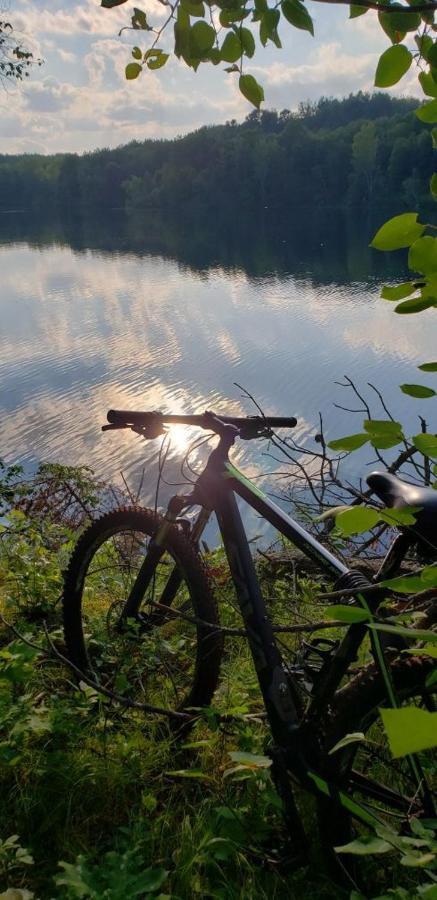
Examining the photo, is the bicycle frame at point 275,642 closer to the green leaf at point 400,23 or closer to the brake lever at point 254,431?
the brake lever at point 254,431

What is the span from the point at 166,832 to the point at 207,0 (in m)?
2.16

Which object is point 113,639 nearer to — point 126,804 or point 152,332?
point 126,804

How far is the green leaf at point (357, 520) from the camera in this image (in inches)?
28.6

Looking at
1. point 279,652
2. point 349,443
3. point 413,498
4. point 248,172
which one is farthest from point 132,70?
point 248,172

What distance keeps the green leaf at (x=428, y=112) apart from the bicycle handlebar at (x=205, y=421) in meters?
1.44

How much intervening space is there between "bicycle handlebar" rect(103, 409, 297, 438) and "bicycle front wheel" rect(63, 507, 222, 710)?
1.16ft

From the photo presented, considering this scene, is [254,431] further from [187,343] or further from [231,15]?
[187,343]

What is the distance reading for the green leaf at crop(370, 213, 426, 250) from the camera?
0.67 meters

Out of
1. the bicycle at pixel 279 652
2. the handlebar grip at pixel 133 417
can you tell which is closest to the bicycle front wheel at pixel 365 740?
the bicycle at pixel 279 652

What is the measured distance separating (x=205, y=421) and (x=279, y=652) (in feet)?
2.69

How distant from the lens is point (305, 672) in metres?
1.86

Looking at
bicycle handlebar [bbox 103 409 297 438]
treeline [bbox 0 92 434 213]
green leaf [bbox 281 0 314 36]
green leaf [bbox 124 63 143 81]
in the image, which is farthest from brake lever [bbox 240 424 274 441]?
treeline [bbox 0 92 434 213]

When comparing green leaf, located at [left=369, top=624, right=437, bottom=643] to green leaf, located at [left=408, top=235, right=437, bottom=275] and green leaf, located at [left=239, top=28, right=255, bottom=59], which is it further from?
green leaf, located at [left=239, top=28, right=255, bottom=59]

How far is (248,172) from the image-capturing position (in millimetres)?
75750
